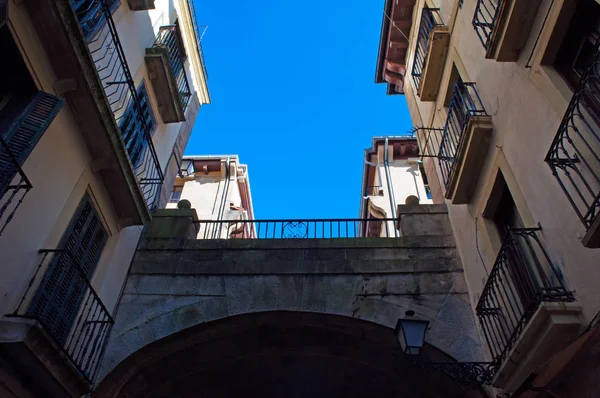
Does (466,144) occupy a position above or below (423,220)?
below

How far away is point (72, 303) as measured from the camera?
22.7 feet

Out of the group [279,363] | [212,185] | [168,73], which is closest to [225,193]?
[212,185]

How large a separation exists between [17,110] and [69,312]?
285cm

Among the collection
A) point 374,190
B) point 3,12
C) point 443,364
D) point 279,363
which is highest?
point 374,190

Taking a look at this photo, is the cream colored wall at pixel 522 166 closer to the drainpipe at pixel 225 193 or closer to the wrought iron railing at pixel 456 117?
the wrought iron railing at pixel 456 117

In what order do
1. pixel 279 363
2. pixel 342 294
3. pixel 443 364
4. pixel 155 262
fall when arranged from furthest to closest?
pixel 279 363
pixel 155 262
pixel 342 294
pixel 443 364

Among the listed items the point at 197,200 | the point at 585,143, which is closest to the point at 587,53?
the point at 585,143

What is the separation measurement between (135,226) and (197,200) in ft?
41.5

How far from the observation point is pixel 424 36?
36.8 ft

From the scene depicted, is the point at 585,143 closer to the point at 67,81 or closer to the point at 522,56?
the point at 522,56

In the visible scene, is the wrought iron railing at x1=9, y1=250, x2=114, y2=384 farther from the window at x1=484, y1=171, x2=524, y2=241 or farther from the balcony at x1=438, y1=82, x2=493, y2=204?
the window at x1=484, y1=171, x2=524, y2=241

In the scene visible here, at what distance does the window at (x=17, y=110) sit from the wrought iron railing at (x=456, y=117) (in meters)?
5.86

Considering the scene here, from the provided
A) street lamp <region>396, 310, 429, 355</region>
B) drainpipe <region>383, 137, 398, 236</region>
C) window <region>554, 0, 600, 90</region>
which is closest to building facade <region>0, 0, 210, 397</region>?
street lamp <region>396, 310, 429, 355</region>

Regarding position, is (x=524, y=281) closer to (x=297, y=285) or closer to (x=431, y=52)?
(x=297, y=285)
